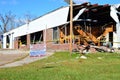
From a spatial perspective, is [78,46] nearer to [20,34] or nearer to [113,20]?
[113,20]

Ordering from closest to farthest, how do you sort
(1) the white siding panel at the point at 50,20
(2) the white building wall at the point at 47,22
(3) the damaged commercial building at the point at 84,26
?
1. (3) the damaged commercial building at the point at 84,26
2. (1) the white siding panel at the point at 50,20
3. (2) the white building wall at the point at 47,22

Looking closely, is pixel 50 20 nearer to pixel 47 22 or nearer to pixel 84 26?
pixel 47 22

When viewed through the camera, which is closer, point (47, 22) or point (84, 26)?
point (84, 26)

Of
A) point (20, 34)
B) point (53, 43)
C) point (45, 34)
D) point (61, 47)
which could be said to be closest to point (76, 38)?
point (61, 47)

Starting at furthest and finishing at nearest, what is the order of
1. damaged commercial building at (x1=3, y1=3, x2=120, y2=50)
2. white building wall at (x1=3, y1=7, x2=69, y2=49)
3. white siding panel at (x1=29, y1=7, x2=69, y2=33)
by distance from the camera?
white building wall at (x1=3, y1=7, x2=69, y2=49) < white siding panel at (x1=29, y1=7, x2=69, y2=33) < damaged commercial building at (x1=3, y1=3, x2=120, y2=50)

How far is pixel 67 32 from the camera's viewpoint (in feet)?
142

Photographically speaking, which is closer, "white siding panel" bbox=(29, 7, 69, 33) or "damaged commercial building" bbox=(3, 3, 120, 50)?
"damaged commercial building" bbox=(3, 3, 120, 50)

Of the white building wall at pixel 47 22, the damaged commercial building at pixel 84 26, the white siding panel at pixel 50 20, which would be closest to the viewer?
the damaged commercial building at pixel 84 26

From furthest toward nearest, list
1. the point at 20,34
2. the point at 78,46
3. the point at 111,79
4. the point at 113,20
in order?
the point at 20,34, the point at 113,20, the point at 78,46, the point at 111,79

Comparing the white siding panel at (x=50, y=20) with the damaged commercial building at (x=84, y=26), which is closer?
the damaged commercial building at (x=84, y=26)

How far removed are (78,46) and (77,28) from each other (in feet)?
21.3

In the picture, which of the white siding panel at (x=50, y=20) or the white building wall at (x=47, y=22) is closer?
the white siding panel at (x=50, y=20)

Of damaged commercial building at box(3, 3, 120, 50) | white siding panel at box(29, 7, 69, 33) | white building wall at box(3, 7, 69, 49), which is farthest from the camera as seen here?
white building wall at box(3, 7, 69, 49)

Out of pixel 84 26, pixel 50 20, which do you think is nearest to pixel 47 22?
pixel 50 20
